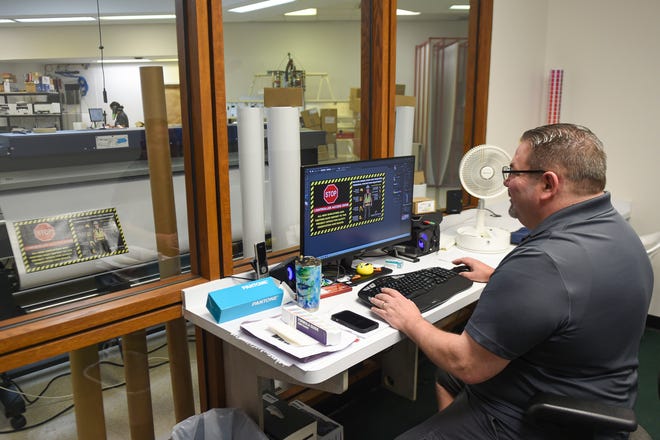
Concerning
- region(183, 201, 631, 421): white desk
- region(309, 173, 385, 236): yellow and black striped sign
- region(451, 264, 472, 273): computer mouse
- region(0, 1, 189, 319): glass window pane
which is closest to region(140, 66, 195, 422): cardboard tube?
region(0, 1, 189, 319): glass window pane

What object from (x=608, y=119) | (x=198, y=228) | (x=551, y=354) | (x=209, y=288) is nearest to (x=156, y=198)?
(x=198, y=228)

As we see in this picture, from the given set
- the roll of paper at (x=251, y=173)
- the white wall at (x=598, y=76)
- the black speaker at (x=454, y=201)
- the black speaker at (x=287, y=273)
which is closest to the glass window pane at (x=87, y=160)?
the roll of paper at (x=251, y=173)

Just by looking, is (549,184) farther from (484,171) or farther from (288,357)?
(484,171)

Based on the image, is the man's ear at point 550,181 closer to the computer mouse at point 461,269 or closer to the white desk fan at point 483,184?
the computer mouse at point 461,269

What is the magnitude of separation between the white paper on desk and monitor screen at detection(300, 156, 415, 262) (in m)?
0.41

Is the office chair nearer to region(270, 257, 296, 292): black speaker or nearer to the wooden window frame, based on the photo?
region(270, 257, 296, 292): black speaker

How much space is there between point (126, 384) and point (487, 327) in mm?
1370

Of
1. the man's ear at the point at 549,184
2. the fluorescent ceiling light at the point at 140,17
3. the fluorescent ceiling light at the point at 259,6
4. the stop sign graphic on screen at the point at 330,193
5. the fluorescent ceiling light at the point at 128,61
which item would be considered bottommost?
the stop sign graphic on screen at the point at 330,193

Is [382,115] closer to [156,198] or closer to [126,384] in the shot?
[156,198]

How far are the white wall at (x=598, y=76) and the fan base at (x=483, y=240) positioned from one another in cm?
110

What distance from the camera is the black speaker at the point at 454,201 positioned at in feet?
9.99

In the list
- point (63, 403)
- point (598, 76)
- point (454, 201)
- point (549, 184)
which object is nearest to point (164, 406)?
point (63, 403)

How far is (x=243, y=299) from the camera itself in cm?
165

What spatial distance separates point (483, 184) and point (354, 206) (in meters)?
0.76
